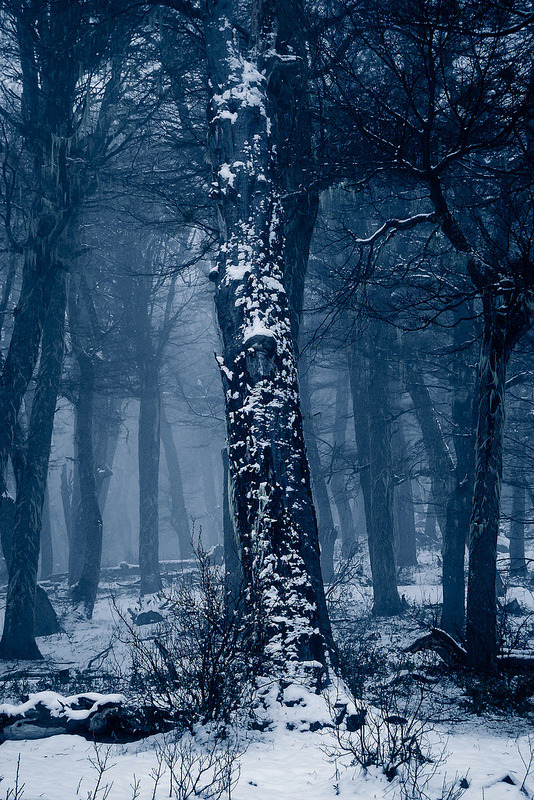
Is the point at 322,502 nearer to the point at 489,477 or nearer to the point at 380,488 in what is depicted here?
the point at 380,488

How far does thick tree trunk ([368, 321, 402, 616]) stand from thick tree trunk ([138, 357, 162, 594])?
8.46 metres

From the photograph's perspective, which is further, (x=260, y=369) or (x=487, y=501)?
(x=487, y=501)

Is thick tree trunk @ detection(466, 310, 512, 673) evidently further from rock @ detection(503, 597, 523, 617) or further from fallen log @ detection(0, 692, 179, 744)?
rock @ detection(503, 597, 523, 617)

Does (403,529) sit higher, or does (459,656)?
(403,529)

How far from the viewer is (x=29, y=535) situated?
34.5 ft

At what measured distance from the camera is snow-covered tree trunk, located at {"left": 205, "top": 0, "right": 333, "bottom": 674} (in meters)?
Result: 5.12

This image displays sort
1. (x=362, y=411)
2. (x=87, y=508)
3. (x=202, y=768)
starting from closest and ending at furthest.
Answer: (x=202, y=768) < (x=87, y=508) < (x=362, y=411)

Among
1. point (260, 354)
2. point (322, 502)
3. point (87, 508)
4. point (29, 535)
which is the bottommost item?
point (29, 535)

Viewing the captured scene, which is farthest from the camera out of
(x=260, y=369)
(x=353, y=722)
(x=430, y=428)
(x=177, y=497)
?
(x=177, y=497)

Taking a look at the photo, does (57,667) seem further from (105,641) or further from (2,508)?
(2,508)

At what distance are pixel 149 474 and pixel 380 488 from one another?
30.6 ft

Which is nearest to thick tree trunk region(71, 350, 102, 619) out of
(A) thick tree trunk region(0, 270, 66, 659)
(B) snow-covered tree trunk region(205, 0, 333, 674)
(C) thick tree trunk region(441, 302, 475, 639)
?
(A) thick tree trunk region(0, 270, 66, 659)

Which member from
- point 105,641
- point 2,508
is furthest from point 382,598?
point 2,508

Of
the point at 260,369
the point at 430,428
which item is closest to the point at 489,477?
the point at 260,369
